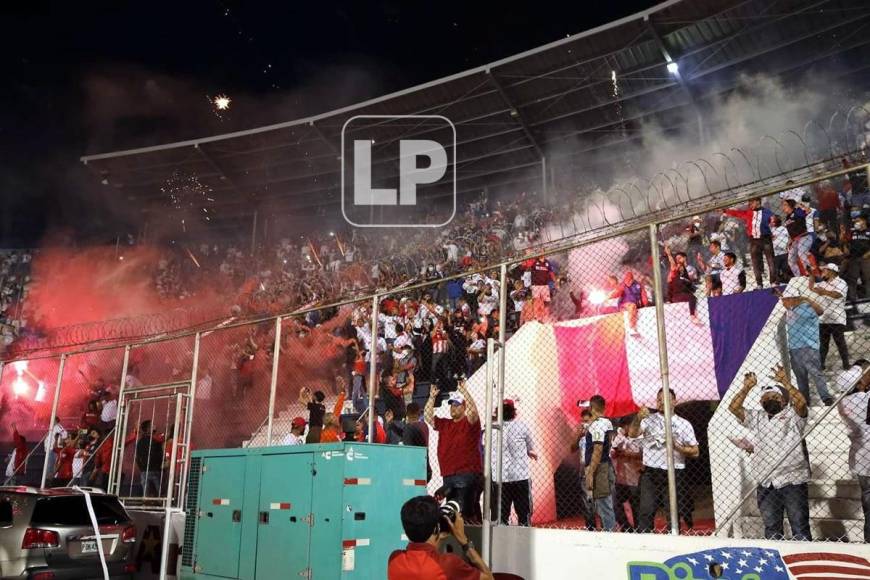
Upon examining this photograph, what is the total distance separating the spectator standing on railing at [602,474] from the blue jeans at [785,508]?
161cm

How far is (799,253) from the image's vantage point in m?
9.27

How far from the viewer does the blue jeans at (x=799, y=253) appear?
9227mm

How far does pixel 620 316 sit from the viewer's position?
27.6 feet

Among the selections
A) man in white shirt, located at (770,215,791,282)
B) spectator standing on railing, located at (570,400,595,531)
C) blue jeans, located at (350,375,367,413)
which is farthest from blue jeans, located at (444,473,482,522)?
man in white shirt, located at (770,215,791,282)

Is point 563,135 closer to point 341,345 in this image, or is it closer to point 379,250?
point 379,250

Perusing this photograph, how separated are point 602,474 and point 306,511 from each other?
3.17 metres

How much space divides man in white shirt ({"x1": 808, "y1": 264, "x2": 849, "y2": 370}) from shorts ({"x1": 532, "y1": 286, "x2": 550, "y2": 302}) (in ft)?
15.4

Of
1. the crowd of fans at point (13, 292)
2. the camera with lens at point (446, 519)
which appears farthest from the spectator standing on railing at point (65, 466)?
the crowd of fans at point (13, 292)

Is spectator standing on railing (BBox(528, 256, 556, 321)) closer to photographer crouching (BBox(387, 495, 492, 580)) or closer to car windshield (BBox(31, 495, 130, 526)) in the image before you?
car windshield (BBox(31, 495, 130, 526))

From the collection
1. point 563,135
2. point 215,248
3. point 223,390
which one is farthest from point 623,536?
point 215,248

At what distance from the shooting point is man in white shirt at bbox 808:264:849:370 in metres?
7.29

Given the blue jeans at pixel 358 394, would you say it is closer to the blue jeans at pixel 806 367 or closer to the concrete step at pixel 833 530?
the concrete step at pixel 833 530

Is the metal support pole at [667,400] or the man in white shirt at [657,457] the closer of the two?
the metal support pole at [667,400]

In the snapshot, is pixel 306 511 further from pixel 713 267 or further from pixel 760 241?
pixel 760 241
